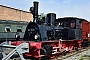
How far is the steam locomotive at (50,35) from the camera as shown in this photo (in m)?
9.85

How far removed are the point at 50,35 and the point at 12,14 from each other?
20.9 m

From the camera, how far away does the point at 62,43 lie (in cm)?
1220

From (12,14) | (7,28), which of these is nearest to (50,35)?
(7,28)

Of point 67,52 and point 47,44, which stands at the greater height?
point 47,44

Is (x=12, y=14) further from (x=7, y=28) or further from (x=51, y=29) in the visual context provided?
(x=51, y=29)

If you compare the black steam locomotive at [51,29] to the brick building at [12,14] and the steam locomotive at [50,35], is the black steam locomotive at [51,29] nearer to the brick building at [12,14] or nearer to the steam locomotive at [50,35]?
the steam locomotive at [50,35]

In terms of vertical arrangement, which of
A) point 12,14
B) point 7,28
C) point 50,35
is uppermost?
point 12,14

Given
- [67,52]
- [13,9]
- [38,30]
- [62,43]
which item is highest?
[13,9]

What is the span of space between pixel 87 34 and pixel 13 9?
17.8 m

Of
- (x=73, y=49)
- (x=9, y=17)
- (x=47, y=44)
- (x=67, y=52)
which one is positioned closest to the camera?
(x=47, y=44)

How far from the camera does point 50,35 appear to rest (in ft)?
38.3

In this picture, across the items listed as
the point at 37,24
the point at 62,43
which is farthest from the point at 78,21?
the point at 37,24

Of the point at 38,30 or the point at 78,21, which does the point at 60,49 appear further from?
the point at 78,21

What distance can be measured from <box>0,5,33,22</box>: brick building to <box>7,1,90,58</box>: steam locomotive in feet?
55.1
